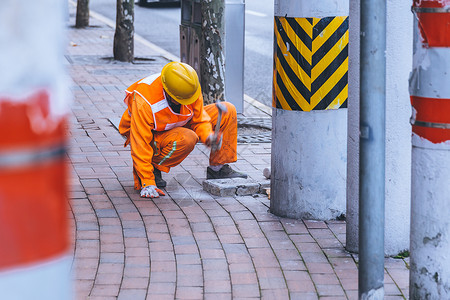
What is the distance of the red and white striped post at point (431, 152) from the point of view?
3.38m

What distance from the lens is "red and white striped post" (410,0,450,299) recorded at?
3.38 metres

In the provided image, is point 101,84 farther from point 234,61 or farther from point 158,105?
point 158,105

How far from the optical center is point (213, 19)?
827 cm

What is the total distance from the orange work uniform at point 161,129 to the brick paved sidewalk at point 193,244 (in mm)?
253

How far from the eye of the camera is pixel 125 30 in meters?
13.1

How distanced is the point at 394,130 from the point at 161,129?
6.72 ft

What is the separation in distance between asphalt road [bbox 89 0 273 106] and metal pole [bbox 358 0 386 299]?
7489 mm

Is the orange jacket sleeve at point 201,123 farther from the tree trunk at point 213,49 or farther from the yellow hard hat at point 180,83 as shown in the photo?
the tree trunk at point 213,49

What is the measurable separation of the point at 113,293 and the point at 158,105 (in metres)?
2.08

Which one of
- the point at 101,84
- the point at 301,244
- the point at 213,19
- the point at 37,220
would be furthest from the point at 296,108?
the point at 101,84

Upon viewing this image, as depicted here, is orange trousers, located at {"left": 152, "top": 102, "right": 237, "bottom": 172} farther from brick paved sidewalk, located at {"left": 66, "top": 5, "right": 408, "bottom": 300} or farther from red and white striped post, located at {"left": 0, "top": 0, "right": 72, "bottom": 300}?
red and white striped post, located at {"left": 0, "top": 0, "right": 72, "bottom": 300}

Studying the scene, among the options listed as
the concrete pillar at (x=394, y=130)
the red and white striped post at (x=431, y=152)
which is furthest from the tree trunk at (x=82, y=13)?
the red and white striped post at (x=431, y=152)

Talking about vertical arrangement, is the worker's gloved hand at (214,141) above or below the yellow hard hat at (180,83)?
below

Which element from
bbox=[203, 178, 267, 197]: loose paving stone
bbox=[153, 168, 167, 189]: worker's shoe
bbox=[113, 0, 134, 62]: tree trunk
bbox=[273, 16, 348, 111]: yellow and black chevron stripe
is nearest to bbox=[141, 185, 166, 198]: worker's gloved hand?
bbox=[153, 168, 167, 189]: worker's shoe
